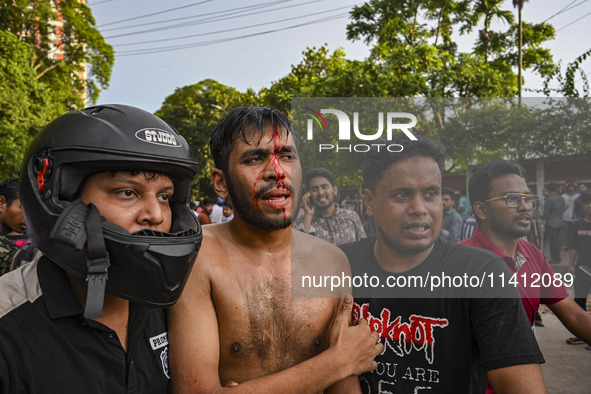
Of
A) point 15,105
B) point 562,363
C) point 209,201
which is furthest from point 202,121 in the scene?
point 562,363

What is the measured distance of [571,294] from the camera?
2121 mm

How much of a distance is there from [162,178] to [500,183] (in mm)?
1345

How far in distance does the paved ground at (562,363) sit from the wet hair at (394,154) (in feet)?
12.7

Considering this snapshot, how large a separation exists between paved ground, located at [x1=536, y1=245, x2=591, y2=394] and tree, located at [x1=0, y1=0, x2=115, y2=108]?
1863 centimetres

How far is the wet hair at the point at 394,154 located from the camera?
1729 mm

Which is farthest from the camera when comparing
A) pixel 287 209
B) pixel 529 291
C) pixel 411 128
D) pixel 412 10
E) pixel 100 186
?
pixel 412 10

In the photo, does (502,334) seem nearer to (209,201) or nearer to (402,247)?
(402,247)

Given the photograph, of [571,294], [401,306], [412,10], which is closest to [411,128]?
[401,306]

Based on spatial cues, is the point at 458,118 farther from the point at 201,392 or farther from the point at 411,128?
the point at 201,392

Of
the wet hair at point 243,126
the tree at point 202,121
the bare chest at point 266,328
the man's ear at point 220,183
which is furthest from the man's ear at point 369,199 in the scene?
the tree at point 202,121

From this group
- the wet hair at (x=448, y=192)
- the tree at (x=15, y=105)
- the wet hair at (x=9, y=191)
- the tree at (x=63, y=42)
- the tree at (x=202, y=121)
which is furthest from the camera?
the tree at (x=202, y=121)

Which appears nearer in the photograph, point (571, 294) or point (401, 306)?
point (401, 306)

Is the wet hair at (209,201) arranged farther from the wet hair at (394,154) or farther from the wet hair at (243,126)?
the wet hair at (394,154)

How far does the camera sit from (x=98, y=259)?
148 centimetres
